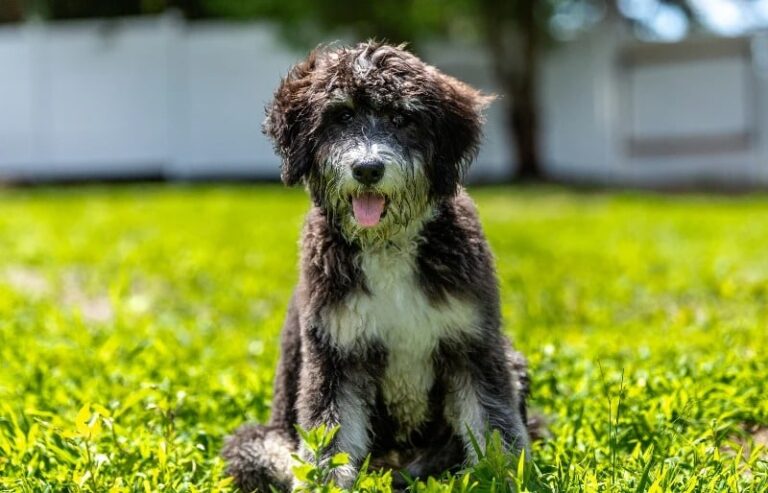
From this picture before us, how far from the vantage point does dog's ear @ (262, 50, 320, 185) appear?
3.31 m

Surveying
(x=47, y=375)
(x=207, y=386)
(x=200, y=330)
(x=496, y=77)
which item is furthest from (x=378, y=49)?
(x=496, y=77)

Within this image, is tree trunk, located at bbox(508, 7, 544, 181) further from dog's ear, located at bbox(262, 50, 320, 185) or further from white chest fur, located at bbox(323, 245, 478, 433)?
white chest fur, located at bbox(323, 245, 478, 433)

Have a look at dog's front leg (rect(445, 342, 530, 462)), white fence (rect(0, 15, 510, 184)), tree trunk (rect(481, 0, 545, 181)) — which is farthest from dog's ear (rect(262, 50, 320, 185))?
white fence (rect(0, 15, 510, 184))

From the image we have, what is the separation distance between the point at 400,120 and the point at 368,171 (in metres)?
0.27

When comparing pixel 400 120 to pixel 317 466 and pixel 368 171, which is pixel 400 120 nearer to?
pixel 368 171

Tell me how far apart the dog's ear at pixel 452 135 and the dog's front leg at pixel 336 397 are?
0.69 meters

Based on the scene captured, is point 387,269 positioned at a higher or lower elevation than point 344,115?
lower

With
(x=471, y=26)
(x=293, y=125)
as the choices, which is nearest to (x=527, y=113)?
(x=471, y=26)

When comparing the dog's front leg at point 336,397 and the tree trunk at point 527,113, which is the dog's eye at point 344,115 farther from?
the tree trunk at point 527,113

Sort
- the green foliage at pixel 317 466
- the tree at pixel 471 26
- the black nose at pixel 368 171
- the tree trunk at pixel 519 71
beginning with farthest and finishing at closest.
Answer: the tree trunk at pixel 519 71, the tree at pixel 471 26, the black nose at pixel 368 171, the green foliage at pixel 317 466

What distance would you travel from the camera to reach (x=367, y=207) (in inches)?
126

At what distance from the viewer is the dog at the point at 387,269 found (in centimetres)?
320

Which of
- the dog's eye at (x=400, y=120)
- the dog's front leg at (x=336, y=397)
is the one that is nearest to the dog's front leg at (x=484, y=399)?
the dog's front leg at (x=336, y=397)

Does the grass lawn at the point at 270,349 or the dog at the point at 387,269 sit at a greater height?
the dog at the point at 387,269
